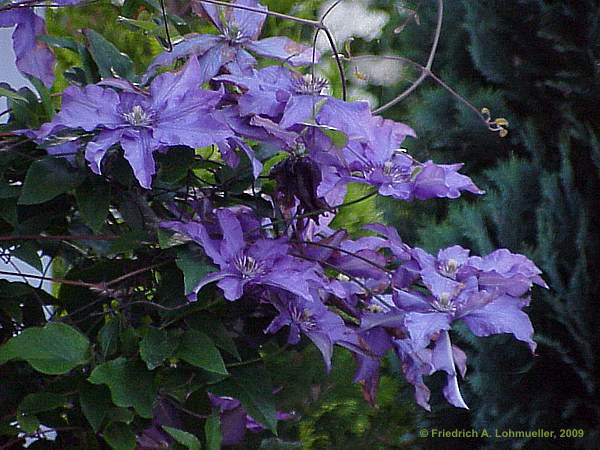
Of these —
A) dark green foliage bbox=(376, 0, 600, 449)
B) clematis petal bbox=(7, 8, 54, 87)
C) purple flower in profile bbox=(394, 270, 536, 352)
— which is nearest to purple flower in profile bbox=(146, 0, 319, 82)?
clematis petal bbox=(7, 8, 54, 87)

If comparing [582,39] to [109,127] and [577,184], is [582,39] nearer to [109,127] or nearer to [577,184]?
[577,184]

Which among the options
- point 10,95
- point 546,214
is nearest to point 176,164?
point 10,95

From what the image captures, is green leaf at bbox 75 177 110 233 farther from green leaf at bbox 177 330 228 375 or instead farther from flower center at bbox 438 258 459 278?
flower center at bbox 438 258 459 278

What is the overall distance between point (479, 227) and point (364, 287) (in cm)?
77

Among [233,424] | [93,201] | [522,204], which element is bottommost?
[522,204]

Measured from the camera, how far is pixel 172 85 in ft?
1.86

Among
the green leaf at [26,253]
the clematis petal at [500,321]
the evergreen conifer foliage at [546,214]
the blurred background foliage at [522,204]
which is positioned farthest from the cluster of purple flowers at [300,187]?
the evergreen conifer foliage at [546,214]

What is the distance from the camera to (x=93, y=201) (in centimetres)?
59

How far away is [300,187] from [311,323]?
0.10 meters

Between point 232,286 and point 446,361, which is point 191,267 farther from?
point 446,361

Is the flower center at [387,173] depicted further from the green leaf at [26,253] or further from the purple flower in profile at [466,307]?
the green leaf at [26,253]

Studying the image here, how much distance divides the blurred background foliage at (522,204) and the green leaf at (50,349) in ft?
2.20

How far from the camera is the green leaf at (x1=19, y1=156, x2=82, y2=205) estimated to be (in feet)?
1.82

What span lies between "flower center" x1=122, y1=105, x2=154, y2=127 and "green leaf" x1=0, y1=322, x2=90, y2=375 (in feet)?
0.48
